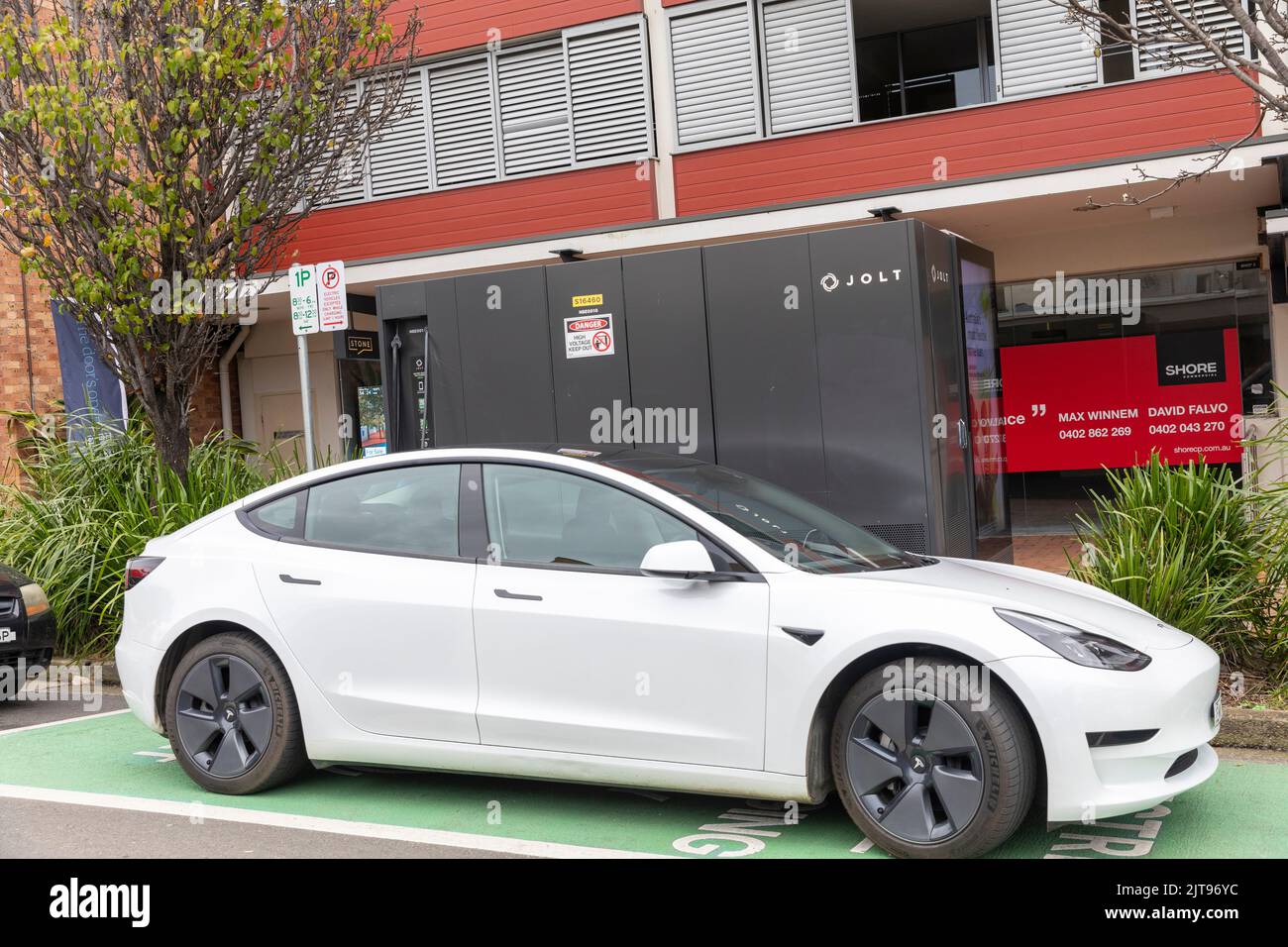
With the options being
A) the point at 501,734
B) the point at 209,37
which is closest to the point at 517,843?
the point at 501,734

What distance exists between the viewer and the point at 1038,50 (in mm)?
12031

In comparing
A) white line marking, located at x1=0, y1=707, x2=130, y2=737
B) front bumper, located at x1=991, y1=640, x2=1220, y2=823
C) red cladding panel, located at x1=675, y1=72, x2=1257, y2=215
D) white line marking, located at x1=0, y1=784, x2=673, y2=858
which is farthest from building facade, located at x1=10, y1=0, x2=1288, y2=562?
front bumper, located at x1=991, y1=640, x2=1220, y2=823

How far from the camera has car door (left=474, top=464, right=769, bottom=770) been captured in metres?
4.59

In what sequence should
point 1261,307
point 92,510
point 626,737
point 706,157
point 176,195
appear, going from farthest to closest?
point 706,157
point 1261,307
point 92,510
point 176,195
point 626,737

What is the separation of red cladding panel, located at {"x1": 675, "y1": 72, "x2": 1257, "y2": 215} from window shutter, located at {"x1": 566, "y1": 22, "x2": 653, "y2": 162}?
72cm

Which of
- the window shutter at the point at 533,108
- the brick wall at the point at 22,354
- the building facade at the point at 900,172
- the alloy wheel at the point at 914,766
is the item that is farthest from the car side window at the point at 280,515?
the brick wall at the point at 22,354

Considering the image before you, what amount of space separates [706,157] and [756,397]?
252 inches

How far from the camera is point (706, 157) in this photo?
13.6m

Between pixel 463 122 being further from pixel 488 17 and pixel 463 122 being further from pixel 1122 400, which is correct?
pixel 1122 400

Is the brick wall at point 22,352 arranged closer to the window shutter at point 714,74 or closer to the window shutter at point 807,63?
the window shutter at point 714,74

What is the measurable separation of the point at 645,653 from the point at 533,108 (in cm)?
1103

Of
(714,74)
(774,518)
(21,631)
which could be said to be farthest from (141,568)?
(714,74)

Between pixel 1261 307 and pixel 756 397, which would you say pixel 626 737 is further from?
pixel 1261 307
